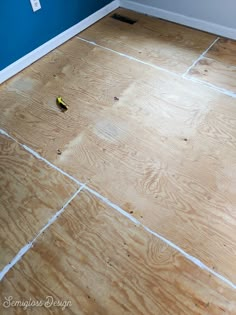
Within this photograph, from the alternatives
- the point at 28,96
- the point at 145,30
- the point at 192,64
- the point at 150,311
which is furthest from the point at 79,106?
the point at 150,311

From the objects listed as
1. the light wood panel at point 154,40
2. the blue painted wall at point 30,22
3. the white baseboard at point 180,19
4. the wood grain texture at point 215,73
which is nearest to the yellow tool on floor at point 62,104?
the blue painted wall at point 30,22

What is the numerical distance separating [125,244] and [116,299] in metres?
0.24

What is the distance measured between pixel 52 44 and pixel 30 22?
0.97 ft

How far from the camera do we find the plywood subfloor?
1.15 meters

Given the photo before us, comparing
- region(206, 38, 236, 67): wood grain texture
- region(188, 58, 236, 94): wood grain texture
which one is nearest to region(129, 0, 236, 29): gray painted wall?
region(206, 38, 236, 67): wood grain texture

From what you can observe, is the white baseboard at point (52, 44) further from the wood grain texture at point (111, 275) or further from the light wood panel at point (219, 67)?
the wood grain texture at point (111, 275)

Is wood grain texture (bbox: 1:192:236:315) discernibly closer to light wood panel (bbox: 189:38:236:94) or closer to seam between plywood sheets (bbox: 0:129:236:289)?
seam between plywood sheets (bbox: 0:129:236:289)

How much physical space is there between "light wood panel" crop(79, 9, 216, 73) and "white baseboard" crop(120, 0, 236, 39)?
1.9 inches

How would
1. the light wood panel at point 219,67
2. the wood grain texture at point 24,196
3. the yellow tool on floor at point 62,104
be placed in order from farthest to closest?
the light wood panel at point 219,67
the yellow tool on floor at point 62,104
the wood grain texture at point 24,196

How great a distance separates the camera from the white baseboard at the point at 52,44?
2.09 m

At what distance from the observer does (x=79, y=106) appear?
1.89 metres

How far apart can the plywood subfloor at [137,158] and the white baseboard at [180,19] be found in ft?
0.22

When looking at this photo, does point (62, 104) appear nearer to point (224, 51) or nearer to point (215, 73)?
point (215, 73)

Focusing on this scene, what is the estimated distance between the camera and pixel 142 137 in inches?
66.4
